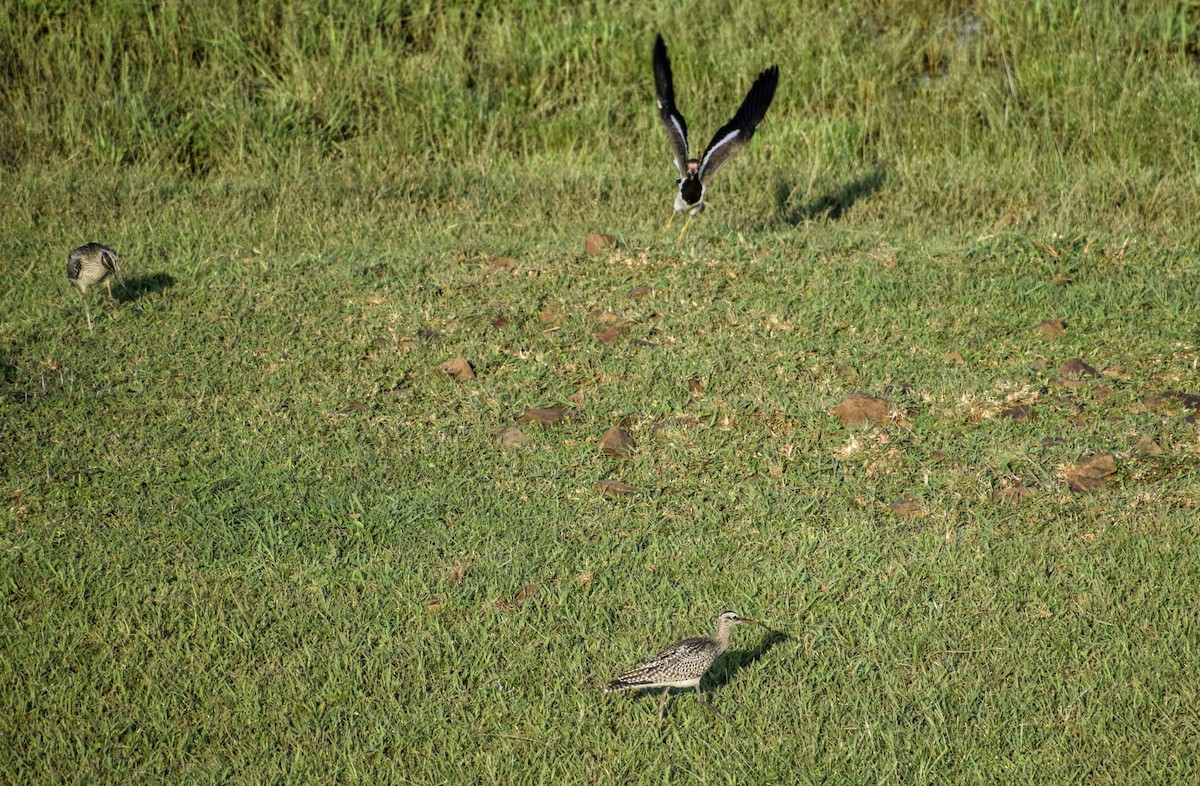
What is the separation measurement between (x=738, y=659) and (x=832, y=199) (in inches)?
248

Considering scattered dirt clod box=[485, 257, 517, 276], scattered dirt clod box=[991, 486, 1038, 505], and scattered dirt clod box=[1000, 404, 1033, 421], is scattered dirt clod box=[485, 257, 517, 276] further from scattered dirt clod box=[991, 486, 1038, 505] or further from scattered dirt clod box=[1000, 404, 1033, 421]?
scattered dirt clod box=[991, 486, 1038, 505]

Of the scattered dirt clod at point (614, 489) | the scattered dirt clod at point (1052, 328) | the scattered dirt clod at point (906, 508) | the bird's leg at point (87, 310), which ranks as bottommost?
the scattered dirt clod at point (1052, 328)

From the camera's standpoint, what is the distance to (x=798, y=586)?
18.2ft

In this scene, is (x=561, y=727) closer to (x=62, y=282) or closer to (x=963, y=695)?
(x=963, y=695)

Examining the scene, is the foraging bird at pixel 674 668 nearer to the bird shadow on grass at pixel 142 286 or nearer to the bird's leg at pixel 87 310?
the bird's leg at pixel 87 310

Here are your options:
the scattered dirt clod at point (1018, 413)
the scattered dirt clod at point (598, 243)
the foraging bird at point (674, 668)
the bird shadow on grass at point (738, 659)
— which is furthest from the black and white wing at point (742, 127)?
the foraging bird at point (674, 668)

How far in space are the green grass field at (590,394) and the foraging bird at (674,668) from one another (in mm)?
200

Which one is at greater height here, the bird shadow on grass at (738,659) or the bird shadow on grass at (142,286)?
the bird shadow on grass at (142,286)

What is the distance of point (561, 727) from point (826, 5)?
9984 mm

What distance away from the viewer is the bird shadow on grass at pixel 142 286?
8.83 m

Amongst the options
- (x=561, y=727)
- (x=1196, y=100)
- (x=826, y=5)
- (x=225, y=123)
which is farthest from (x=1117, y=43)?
(x=561, y=727)

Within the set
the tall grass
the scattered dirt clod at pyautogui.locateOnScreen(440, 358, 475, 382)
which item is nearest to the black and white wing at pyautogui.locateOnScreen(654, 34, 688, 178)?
the tall grass

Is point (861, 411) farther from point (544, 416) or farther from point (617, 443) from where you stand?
point (544, 416)

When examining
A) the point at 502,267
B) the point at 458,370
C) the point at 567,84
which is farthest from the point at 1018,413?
the point at 567,84
